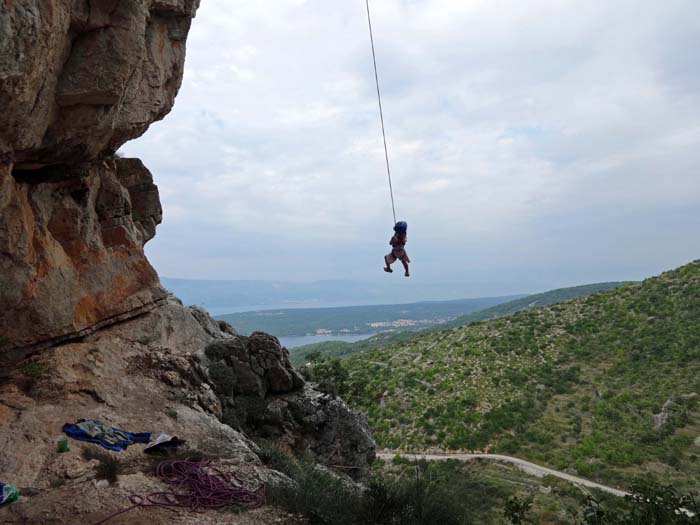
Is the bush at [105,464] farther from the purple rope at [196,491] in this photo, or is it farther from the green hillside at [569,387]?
the green hillside at [569,387]

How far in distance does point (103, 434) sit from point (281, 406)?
6.63 m

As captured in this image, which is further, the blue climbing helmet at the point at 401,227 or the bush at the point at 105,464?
the blue climbing helmet at the point at 401,227

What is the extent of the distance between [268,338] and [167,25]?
10452 mm

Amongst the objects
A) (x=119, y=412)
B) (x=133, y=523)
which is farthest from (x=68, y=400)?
(x=133, y=523)

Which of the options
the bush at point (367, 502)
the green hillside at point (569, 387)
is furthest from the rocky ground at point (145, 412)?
the green hillside at point (569, 387)

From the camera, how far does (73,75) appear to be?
9016mm

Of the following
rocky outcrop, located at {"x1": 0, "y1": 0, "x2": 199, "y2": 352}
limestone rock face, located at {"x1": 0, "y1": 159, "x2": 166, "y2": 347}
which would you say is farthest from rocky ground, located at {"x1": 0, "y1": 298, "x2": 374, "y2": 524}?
rocky outcrop, located at {"x1": 0, "y1": 0, "x2": 199, "y2": 352}

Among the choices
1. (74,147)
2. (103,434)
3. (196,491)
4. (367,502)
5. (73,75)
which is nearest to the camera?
(196,491)

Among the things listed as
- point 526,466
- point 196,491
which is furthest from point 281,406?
point 526,466

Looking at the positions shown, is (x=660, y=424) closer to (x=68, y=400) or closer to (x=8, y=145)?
(x=68, y=400)

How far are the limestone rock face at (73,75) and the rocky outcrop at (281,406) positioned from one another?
25.6 feet

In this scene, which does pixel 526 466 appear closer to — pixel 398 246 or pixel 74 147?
pixel 398 246

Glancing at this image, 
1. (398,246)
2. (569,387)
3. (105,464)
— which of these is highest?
(398,246)

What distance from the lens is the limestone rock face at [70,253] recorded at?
1035 cm
